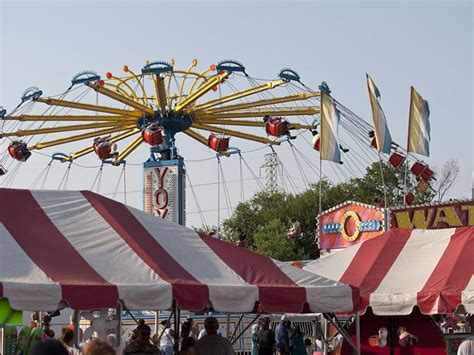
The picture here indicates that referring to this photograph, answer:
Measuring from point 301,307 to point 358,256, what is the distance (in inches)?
187

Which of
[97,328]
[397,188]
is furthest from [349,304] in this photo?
[397,188]

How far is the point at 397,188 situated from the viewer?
6381cm

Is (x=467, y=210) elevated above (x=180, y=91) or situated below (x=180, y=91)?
below

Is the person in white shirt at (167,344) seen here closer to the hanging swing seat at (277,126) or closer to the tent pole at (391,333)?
the tent pole at (391,333)

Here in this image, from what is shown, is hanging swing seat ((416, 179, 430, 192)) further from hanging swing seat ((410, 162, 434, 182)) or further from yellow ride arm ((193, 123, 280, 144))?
yellow ride arm ((193, 123, 280, 144))

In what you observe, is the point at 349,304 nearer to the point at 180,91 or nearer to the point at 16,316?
the point at 16,316

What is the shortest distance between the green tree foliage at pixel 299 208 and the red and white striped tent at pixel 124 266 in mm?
47676

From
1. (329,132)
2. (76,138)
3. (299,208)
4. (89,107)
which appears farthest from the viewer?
(299,208)

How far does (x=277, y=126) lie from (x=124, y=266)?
22.5 m

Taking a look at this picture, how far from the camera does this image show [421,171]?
103 ft

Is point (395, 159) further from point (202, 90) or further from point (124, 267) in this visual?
point (124, 267)

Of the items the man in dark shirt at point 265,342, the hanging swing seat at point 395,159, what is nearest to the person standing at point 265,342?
the man in dark shirt at point 265,342

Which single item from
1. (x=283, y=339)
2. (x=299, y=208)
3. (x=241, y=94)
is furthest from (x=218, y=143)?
(x=299, y=208)

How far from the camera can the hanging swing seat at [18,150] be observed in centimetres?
3669
